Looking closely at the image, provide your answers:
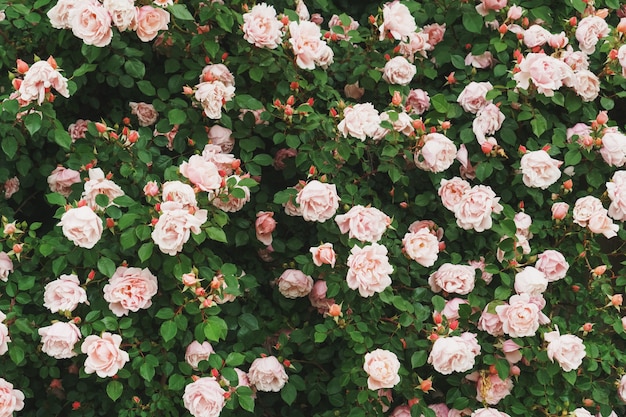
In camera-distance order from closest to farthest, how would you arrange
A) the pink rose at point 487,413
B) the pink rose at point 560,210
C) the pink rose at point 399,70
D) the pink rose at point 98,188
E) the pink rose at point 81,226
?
the pink rose at point 81,226
the pink rose at point 98,188
the pink rose at point 487,413
the pink rose at point 560,210
the pink rose at point 399,70

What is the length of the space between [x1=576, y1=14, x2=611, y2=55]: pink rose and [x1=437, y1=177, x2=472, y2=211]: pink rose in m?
0.75

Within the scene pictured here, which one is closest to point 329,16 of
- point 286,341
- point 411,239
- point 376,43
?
point 376,43

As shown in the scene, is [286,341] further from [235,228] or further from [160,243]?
[160,243]

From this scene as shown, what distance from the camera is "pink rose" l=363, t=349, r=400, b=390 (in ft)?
7.08

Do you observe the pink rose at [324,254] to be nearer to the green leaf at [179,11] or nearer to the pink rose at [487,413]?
the pink rose at [487,413]

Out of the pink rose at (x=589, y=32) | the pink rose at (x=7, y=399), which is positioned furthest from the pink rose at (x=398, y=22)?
the pink rose at (x=7, y=399)

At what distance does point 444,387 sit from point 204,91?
4.22 ft

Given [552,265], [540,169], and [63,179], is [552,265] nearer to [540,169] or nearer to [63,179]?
[540,169]

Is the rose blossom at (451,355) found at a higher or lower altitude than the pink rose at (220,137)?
lower

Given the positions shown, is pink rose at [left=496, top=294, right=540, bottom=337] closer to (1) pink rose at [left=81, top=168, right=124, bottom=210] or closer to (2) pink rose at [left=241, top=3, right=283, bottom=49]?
(2) pink rose at [left=241, top=3, right=283, bottom=49]

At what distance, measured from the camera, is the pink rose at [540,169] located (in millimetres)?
2463

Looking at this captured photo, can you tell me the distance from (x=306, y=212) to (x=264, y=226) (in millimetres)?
239

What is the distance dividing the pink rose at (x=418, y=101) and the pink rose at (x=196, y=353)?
117cm

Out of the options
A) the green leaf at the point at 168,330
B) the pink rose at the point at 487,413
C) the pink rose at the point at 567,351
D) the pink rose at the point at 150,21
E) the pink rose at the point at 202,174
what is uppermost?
the pink rose at the point at 150,21
